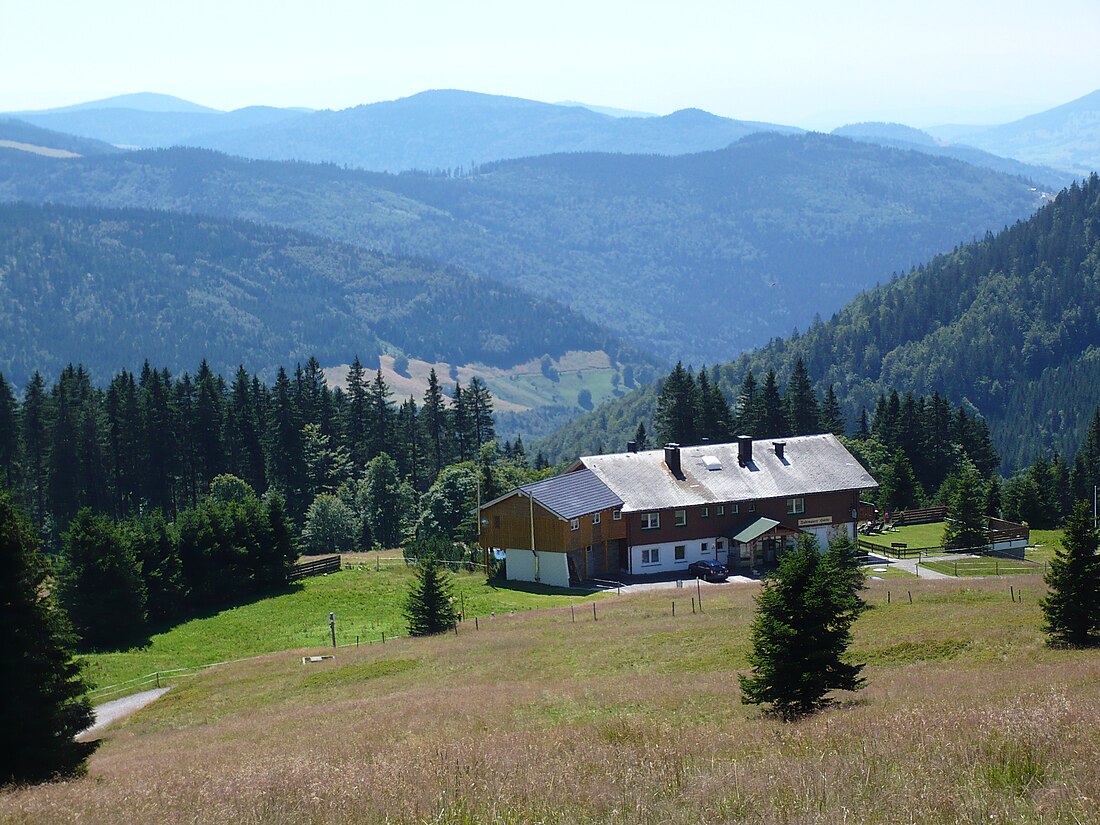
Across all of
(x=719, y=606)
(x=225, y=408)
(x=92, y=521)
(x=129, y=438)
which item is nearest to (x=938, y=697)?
(x=719, y=606)

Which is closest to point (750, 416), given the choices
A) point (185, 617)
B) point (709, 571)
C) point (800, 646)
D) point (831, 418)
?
point (831, 418)

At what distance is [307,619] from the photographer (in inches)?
2270

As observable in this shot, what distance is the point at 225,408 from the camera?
105 m

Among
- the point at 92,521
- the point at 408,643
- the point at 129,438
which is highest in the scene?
the point at 129,438

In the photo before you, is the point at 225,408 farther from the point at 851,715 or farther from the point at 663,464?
the point at 851,715

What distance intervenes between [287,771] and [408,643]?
3135 cm

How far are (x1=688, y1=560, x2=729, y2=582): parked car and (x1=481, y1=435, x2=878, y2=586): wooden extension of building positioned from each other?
1858 millimetres

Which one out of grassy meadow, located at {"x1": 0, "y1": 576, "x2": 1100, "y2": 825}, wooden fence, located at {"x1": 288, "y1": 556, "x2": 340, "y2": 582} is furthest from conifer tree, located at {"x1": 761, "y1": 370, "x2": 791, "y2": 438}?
grassy meadow, located at {"x1": 0, "y1": 576, "x2": 1100, "y2": 825}

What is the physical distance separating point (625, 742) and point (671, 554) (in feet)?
181

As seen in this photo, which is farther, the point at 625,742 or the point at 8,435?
the point at 8,435

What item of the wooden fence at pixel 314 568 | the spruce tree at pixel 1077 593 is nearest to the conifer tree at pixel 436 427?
the wooden fence at pixel 314 568

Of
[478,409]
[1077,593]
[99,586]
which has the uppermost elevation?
[478,409]

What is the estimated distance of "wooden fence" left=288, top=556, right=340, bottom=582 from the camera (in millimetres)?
70469

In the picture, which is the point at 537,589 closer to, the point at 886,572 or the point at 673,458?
the point at 673,458
